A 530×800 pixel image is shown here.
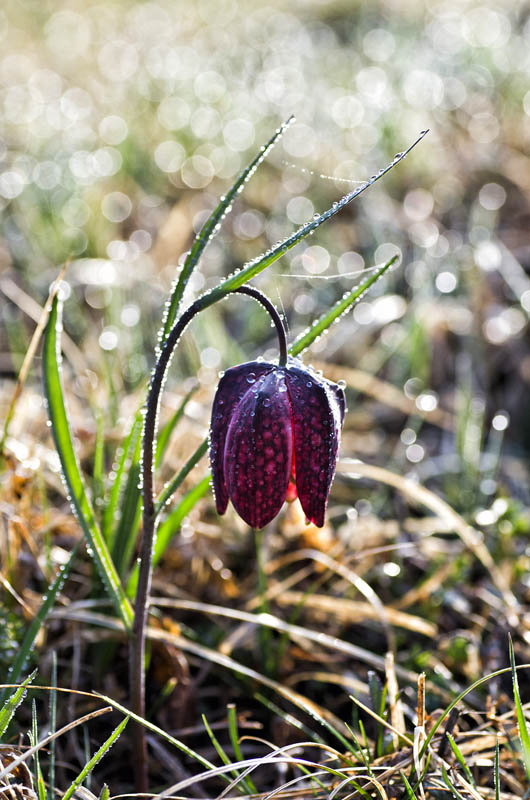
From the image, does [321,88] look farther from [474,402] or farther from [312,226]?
[312,226]

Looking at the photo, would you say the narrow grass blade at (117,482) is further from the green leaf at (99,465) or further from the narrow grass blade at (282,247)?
the narrow grass blade at (282,247)

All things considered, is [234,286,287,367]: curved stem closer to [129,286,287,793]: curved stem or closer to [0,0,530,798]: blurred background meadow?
[129,286,287,793]: curved stem

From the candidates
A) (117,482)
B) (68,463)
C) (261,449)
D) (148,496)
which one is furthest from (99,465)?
(261,449)

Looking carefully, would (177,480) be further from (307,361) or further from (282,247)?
(307,361)

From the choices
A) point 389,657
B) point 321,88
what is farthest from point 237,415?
point 321,88

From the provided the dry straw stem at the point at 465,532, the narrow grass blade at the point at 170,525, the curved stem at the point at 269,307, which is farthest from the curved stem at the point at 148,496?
the dry straw stem at the point at 465,532
